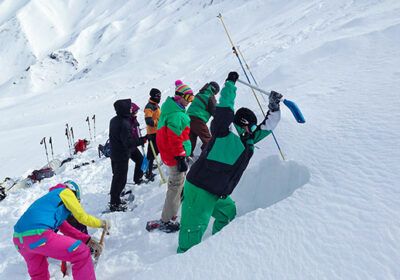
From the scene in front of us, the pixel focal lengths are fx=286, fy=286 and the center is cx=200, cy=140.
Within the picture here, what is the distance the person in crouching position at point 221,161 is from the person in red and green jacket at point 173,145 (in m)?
0.86

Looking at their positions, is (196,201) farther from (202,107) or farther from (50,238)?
(202,107)

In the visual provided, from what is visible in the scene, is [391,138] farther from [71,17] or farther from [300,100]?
[71,17]

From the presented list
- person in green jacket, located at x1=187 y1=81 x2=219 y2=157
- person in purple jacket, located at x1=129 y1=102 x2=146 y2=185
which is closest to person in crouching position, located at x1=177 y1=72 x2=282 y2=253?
person in green jacket, located at x1=187 y1=81 x2=219 y2=157

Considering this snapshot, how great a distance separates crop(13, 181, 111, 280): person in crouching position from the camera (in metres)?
2.71

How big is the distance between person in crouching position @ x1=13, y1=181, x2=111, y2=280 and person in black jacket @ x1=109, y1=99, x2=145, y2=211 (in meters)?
1.51

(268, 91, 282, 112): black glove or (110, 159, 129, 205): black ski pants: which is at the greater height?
(268, 91, 282, 112): black glove

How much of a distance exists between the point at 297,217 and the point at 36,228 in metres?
2.39

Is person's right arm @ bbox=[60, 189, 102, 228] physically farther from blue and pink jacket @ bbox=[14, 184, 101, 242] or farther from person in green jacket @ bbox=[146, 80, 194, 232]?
person in green jacket @ bbox=[146, 80, 194, 232]

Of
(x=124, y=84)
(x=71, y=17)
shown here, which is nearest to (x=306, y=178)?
(x=124, y=84)

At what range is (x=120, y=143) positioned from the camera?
14.9ft

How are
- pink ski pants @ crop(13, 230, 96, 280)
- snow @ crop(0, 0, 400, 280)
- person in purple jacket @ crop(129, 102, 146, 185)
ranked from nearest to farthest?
snow @ crop(0, 0, 400, 280) → pink ski pants @ crop(13, 230, 96, 280) → person in purple jacket @ crop(129, 102, 146, 185)

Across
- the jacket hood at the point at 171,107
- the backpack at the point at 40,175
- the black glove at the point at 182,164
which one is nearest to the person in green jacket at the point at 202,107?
the jacket hood at the point at 171,107

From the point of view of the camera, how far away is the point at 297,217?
7.84 ft

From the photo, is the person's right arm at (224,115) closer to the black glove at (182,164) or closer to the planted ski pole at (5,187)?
the black glove at (182,164)
